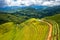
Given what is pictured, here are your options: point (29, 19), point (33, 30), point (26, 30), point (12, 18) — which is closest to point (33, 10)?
point (29, 19)

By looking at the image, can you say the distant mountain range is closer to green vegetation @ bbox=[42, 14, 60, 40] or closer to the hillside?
green vegetation @ bbox=[42, 14, 60, 40]

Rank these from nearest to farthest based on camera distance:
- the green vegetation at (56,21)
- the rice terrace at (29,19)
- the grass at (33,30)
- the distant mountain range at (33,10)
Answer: the grass at (33,30)
the rice terrace at (29,19)
the green vegetation at (56,21)
the distant mountain range at (33,10)

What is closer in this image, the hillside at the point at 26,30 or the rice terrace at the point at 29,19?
the hillside at the point at 26,30

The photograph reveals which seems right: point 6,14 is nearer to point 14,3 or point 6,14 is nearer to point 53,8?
point 14,3

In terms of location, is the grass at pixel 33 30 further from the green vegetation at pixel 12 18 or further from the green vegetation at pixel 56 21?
the green vegetation at pixel 56 21

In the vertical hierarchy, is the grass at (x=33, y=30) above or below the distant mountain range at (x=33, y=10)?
below

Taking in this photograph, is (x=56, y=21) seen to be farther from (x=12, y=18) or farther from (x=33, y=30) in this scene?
(x=12, y=18)

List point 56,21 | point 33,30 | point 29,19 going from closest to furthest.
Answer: point 33,30 < point 29,19 < point 56,21

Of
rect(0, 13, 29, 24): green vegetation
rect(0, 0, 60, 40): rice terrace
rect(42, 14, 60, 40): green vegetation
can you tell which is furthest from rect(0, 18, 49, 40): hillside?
rect(42, 14, 60, 40): green vegetation

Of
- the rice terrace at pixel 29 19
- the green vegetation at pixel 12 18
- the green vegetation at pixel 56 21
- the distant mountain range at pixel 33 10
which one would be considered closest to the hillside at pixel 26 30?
the rice terrace at pixel 29 19
